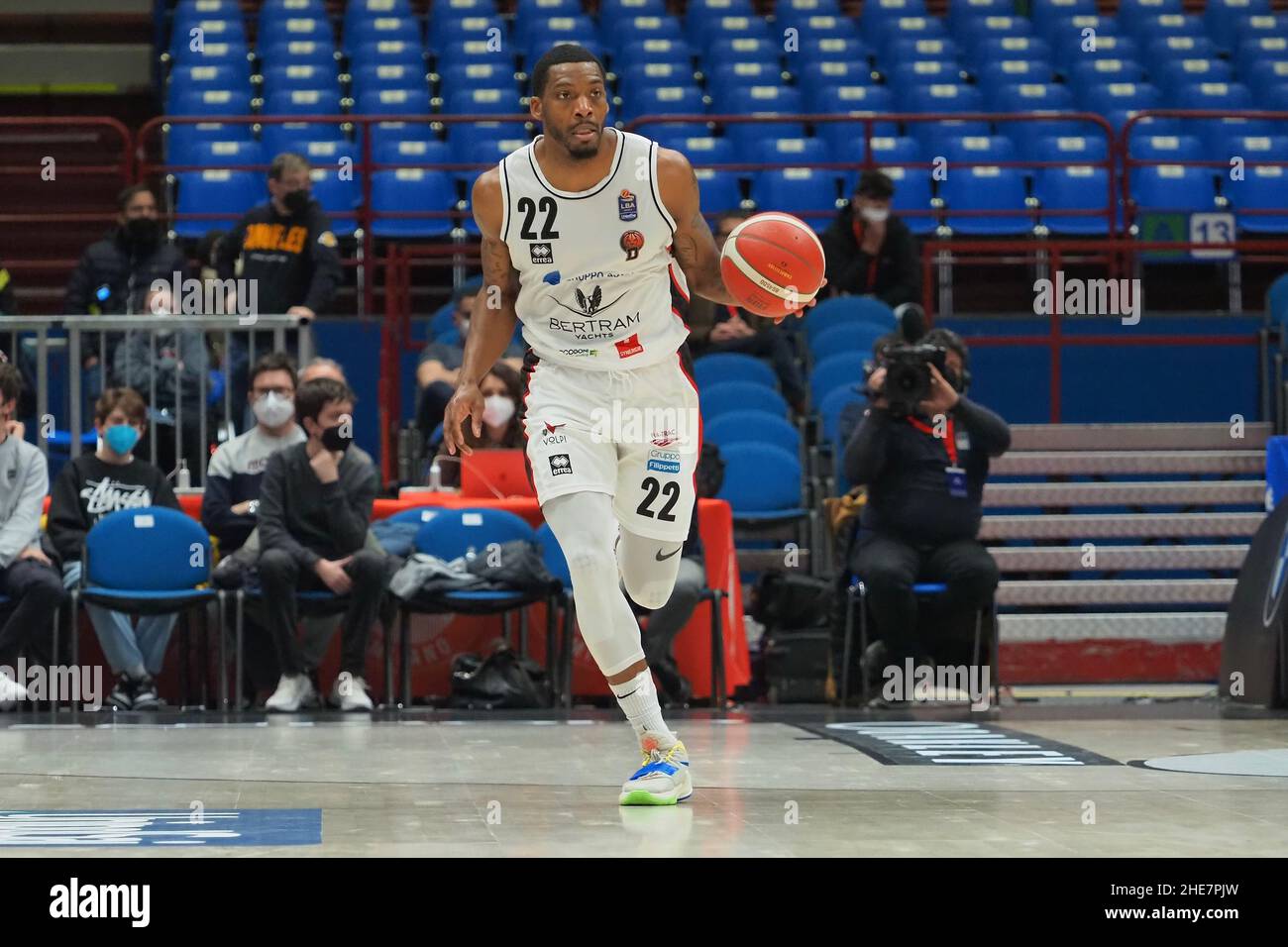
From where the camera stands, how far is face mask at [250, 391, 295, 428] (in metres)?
10.6

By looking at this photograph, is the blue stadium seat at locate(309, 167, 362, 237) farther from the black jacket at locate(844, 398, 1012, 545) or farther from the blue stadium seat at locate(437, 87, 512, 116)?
the black jacket at locate(844, 398, 1012, 545)

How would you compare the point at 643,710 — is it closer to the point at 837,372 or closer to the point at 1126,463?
the point at 837,372

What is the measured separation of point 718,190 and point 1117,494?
4297 millimetres

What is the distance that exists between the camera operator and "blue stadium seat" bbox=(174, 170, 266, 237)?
22.2ft

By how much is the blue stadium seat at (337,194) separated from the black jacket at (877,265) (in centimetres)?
394

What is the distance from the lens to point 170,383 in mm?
11555

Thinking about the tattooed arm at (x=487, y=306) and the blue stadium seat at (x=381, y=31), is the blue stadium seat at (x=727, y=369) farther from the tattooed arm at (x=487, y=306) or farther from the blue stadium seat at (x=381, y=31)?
the blue stadium seat at (x=381, y=31)

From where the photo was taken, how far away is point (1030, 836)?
5078 mm

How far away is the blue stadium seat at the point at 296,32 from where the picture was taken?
1823 centimetres

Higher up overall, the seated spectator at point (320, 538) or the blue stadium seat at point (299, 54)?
the blue stadium seat at point (299, 54)

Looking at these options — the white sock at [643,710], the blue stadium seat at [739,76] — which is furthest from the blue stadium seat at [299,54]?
the white sock at [643,710]

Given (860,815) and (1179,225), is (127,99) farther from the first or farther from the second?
(860,815)

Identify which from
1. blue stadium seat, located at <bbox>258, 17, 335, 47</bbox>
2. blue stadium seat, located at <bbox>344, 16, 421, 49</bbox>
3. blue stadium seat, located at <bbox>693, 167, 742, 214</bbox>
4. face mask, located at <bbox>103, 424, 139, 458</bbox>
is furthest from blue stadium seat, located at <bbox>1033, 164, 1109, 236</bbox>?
face mask, located at <bbox>103, 424, 139, 458</bbox>
